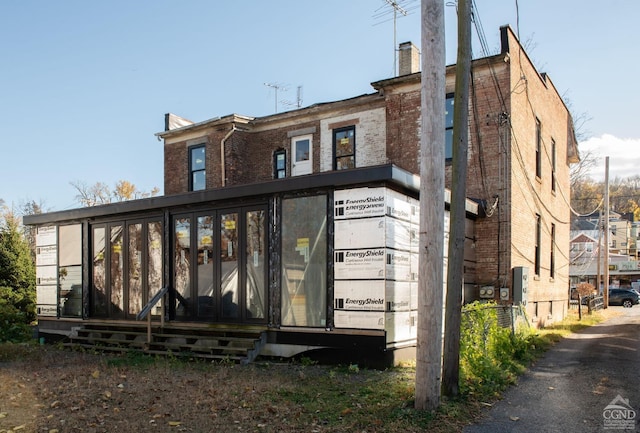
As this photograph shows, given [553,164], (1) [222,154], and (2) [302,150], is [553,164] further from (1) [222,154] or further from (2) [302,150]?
(1) [222,154]

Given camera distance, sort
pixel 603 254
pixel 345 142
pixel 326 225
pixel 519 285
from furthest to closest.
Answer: pixel 603 254
pixel 345 142
pixel 519 285
pixel 326 225

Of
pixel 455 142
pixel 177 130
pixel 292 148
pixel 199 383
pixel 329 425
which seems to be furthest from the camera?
pixel 177 130

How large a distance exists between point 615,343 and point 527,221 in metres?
4.17

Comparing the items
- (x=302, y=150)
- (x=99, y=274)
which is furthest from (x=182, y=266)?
(x=302, y=150)

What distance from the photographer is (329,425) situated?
6.04 m

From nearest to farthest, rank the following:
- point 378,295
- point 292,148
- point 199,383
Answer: point 199,383, point 378,295, point 292,148

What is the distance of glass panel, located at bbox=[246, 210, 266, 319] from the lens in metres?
10.9

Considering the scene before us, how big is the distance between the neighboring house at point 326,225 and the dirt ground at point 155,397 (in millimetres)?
1533

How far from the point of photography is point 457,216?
280 inches

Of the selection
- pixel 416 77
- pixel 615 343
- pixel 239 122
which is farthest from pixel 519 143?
pixel 239 122

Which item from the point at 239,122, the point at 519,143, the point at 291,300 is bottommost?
the point at 291,300

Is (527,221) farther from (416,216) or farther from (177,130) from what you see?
(177,130)

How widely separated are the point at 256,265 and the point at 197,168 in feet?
36.6

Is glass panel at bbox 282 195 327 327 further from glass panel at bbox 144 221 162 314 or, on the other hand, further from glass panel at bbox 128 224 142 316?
glass panel at bbox 128 224 142 316
